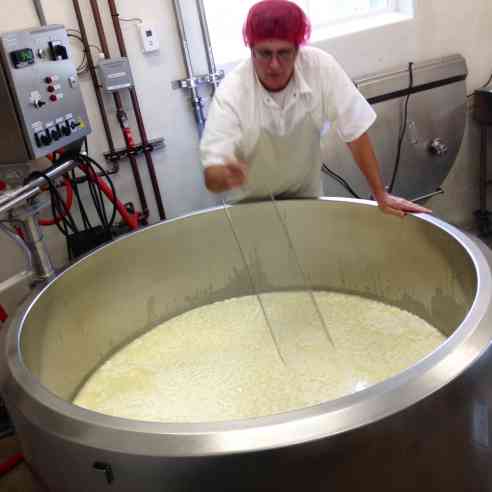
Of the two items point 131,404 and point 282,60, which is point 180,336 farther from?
point 282,60

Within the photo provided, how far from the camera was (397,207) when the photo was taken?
70.8 inches

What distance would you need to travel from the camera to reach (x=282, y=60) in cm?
161

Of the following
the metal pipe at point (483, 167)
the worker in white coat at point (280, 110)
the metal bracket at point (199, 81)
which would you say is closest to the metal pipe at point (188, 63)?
the metal bracket at point (199, 81)

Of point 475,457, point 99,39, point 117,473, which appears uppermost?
point 99,39

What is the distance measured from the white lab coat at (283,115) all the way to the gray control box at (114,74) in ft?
1.74

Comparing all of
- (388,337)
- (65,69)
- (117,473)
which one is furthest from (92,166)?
(117,473)

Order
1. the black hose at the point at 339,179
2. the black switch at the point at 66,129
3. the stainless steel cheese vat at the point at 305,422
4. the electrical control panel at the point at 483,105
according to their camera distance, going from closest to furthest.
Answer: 1. the stainless steel cheese vat at the point at 305,422
2. the black switch at the point at 66,129
3. the black hose at the point at 339,179
4. the electrical control panel at the point at 483,105

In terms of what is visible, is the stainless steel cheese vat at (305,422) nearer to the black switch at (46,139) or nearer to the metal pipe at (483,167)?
the black switch at (46,139)

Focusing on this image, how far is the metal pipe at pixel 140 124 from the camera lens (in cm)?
209

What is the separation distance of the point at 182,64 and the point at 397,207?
1146 mm

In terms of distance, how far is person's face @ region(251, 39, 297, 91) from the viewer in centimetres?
155

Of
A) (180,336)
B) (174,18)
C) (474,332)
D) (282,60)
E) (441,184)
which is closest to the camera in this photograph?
(474,332)

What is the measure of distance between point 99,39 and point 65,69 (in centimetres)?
27

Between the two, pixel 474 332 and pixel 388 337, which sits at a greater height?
pixel 474 332
